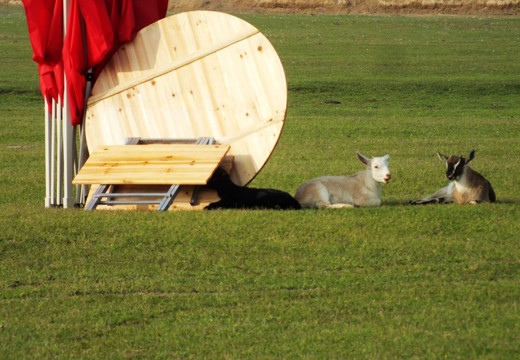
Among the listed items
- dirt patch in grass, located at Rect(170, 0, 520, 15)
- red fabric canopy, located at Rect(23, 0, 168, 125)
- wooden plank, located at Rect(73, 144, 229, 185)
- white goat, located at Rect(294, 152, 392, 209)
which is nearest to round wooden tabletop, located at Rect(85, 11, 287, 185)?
red fabric canopy, located at Rect(23, 0, 168, 125)

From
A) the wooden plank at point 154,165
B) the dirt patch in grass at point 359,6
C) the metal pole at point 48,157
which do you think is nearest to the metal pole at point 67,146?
the metal pole at point 48,157

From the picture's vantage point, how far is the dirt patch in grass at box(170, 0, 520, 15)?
59.0 meters

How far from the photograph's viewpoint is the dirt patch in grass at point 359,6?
59.0m

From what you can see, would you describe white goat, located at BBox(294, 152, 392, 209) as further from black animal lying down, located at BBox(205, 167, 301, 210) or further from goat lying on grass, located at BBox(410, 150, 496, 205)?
goat lying on grass, located at BBox(410, 150, 496, 205)

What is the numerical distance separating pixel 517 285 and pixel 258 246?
8.25ft

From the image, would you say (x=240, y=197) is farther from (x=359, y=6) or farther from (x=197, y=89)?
(x=359, y=6)

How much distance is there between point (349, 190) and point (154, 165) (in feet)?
7.28

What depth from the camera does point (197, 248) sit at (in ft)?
31.5

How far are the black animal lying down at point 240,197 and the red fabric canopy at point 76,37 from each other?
209 centimetres

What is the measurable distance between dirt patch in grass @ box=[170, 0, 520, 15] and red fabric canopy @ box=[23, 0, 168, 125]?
47.2m

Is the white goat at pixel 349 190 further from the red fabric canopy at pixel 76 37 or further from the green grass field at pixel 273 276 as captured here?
the red fabric canopy at pixel 76 37

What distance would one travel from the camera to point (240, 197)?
Result: 11.1 meters

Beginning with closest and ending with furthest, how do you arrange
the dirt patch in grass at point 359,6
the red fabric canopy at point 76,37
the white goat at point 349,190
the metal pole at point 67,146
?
the white goat at point 349,190, the red fabric canopy at point 76,37, the metal pole at point 67,146, the dirt patch in grass at point 359,6

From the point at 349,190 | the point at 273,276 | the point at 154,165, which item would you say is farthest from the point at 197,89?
the point at 273,276
